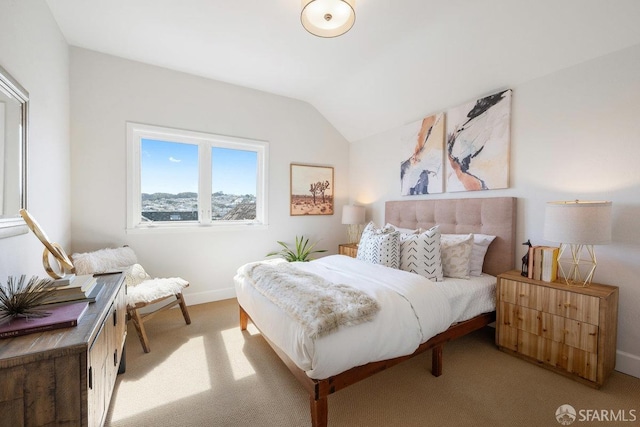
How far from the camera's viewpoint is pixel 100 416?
1210 millimetres

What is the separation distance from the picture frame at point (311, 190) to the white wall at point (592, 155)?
233 cm

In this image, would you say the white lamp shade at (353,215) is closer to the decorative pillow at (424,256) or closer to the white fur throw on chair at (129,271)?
the decorative pillow at (424,256)

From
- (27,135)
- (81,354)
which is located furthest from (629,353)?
(27,135)

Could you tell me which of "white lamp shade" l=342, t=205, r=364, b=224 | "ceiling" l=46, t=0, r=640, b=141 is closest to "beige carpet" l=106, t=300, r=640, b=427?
"white lamp shade" l=342, t=205, r=364, b=224

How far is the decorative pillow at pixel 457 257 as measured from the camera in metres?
2.38

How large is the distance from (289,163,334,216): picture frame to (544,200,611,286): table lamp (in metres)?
2.83

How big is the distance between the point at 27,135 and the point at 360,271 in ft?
8.22

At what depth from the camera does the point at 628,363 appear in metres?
1.94

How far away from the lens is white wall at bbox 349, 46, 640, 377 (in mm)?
1917

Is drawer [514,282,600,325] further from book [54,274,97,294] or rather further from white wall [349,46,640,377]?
book [54,274,97,294]

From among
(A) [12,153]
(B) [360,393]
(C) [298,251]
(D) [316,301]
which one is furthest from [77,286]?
(C) [298,251]

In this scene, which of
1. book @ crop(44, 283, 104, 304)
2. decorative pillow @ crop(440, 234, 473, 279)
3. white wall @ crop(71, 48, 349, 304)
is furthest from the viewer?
white wall @ crop(71, 48, 349, 304)

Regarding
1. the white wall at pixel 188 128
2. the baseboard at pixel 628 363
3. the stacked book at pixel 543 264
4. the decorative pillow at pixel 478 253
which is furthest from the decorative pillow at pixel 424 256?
the white wall at pixel 188 128

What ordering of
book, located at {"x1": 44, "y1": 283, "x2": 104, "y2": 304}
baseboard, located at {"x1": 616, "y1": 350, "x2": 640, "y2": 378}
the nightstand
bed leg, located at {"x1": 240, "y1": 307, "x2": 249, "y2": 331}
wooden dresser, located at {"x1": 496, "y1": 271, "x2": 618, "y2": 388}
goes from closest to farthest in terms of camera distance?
book, located at {"x1": 44, "y1": 283, "x2": 104, "y2": 304}, wooden dresser, located at {"x1": 496, "y1": 271, "x2": 618, "y2": 388}, baseboard, located at {"x1": 616, "y1": 350, "x2": 640, "y2": 378}, bed leg, located at {"x1": 240, "y1": 307, "x2": 249, "y2": 331}, the nightstand
